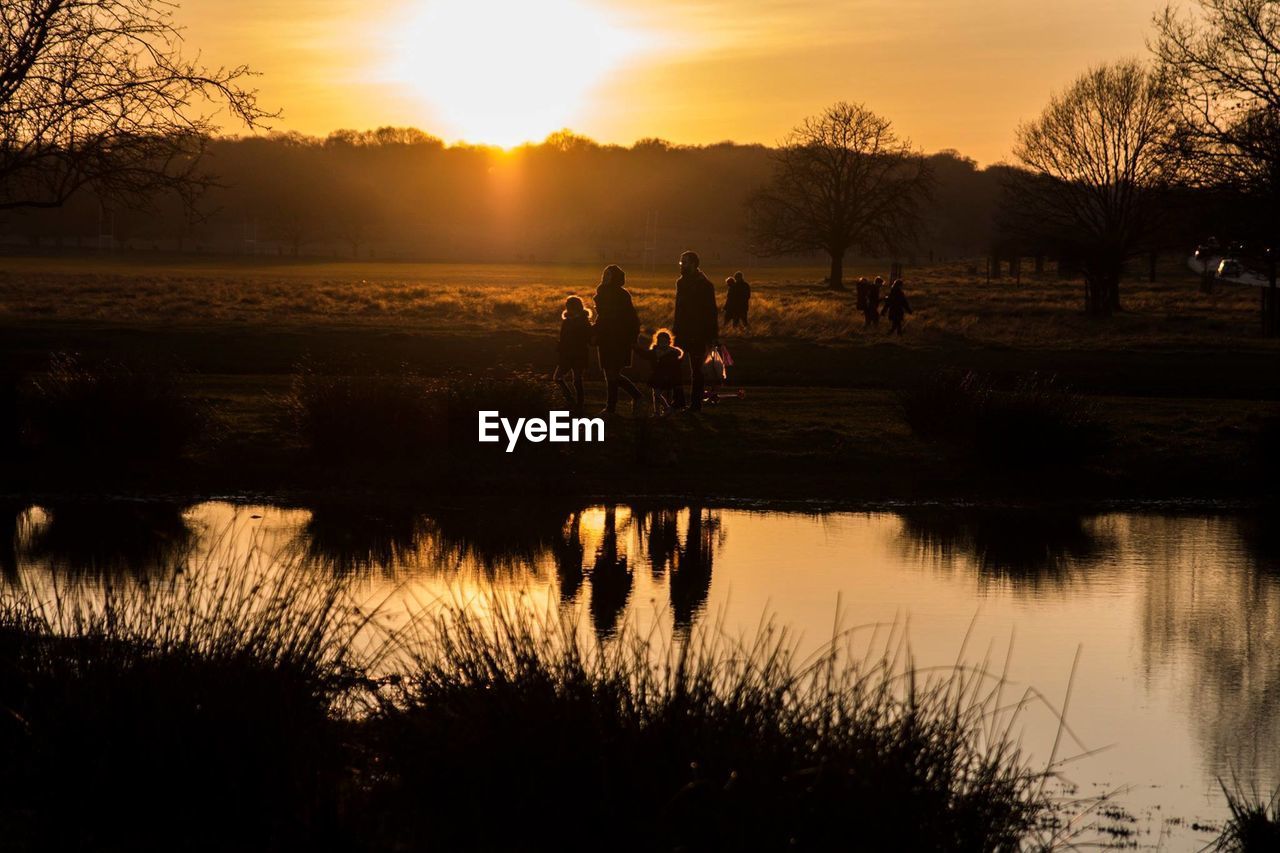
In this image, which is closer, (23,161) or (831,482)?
(23,161)

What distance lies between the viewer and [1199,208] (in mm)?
24297

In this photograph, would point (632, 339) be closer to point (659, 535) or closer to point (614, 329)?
point (614, 329)

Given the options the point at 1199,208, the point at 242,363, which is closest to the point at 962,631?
the point at 1199,208

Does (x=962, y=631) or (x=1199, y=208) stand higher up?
(x=1199, y=208)

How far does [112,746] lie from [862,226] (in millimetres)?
79878

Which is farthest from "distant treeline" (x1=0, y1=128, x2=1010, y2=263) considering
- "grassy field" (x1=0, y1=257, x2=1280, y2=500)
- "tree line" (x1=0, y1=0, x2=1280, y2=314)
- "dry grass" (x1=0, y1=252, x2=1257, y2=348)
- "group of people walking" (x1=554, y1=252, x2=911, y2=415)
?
"group of people walking" (x1=554, y1=252, x2=911, y2=415)

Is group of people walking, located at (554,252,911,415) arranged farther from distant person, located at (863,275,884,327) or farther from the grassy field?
distant person, located at (863,275,884,327)

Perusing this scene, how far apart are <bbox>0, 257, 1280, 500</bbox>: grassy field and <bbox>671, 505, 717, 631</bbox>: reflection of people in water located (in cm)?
194

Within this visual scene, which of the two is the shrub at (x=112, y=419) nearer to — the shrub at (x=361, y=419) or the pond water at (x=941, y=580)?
the shrub at (x=361, y=419)

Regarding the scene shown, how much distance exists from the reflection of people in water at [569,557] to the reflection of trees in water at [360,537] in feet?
3.82

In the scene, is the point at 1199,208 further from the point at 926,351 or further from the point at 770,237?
the point at 770,237

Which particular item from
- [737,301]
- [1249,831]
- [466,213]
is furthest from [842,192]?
[466,213]

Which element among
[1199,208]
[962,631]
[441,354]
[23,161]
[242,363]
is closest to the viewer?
[962,631]

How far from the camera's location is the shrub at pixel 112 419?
631 inches
